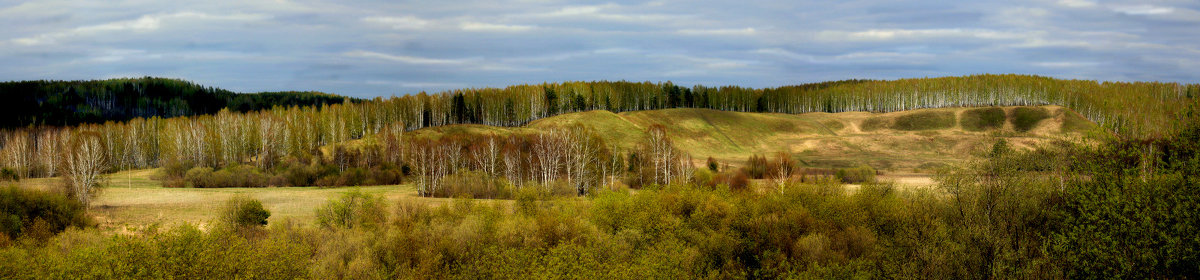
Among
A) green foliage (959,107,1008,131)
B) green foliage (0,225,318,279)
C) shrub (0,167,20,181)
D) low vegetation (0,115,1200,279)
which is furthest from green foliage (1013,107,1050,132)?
shrub (0,167,20,181)

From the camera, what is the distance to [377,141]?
13688cm

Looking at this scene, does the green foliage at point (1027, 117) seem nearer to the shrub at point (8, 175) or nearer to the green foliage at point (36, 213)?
the green foliage at point (36, 213)

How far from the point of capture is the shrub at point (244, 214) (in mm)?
57031

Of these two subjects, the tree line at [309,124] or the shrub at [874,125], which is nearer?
the tree line at [309,124]

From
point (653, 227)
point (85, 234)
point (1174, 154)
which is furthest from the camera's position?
point (653, 227)

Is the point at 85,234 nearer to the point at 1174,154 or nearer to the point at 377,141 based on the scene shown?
the point at 1174,154

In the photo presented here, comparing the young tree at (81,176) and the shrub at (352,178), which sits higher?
the young tree at (81,176)

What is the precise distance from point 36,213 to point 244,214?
61.5 feet

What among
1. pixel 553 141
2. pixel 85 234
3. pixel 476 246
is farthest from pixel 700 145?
pixel 85 234

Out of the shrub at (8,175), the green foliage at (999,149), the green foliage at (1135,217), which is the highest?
the green foliage at (999,149)

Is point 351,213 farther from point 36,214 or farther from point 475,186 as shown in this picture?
point 475,186

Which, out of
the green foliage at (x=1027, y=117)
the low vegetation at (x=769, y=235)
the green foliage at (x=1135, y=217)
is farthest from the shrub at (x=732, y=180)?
the green foliage at (x=1027, y=117)

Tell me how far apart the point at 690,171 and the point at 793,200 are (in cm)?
3494

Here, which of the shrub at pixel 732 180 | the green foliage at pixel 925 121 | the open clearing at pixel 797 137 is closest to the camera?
the shrub at pixel 732 180
